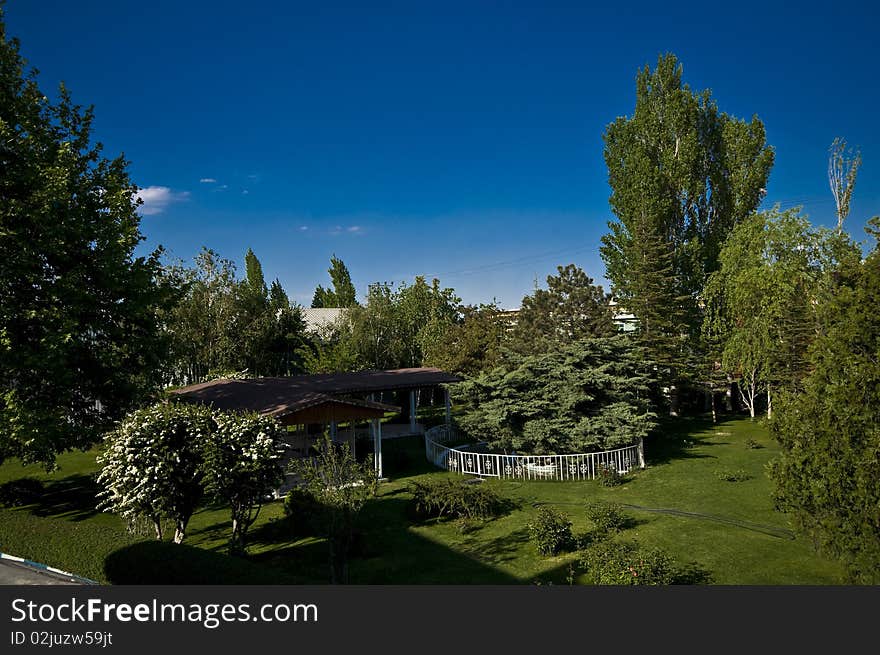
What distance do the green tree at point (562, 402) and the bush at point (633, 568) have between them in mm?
9884

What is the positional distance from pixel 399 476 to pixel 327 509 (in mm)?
10984

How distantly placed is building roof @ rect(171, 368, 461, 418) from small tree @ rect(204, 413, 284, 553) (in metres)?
5.11

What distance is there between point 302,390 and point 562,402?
35.3ft

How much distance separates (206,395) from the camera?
23500mm

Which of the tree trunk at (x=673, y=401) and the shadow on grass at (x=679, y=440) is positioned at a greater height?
the tree trunk at (x=673, y=401)

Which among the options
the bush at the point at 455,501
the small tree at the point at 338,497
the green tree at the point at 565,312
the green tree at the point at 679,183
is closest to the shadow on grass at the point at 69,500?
the small tree at the point at 338,497

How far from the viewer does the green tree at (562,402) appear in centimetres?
2059

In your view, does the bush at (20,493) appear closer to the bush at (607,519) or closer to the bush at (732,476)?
the bush at (607,519)

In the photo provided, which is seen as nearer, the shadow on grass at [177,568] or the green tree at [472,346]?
the shadow on grass at [177,568]

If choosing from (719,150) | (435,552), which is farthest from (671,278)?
Answer: (435,552)

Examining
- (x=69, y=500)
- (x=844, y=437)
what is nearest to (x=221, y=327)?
(x=69, y=500)

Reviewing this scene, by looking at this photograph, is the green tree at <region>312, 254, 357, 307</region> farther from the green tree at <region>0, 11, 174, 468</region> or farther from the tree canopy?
the green tree at <region>0, 11, 174, 468</region>

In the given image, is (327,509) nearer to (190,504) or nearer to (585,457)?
(190,504)

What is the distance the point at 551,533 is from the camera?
1199 centimetres
